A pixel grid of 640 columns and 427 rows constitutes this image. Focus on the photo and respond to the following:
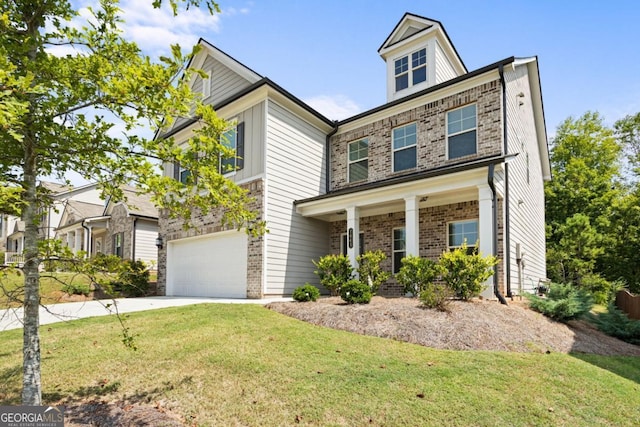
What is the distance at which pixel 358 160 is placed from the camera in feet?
44.8

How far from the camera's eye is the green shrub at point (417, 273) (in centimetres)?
876

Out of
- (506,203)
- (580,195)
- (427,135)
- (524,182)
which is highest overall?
(427,135)

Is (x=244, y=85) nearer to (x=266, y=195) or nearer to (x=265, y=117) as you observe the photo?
(x=265, y=117)

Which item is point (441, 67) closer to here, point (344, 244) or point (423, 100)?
point (423, 100)

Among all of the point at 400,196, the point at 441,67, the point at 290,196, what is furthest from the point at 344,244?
the point at 441,67

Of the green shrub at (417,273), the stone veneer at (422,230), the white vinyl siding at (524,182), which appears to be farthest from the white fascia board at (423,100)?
the green shrub at (417,273)

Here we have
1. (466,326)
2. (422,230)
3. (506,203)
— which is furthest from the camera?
(422,230)

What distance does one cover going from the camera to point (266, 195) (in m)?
11.6

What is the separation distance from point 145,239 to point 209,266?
29.2 ft

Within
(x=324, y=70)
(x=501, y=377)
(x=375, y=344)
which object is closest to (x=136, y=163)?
(x=375, y=344)

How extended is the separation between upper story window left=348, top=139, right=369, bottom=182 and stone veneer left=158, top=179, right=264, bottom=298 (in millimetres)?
3695

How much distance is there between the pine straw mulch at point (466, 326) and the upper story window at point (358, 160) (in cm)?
606

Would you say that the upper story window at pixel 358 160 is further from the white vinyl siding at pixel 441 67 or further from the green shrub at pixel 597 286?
the green shrub at pixel 597 286

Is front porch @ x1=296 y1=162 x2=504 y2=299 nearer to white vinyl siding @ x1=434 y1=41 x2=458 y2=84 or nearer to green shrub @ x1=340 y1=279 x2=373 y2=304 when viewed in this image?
green shrub @ x1=340 y1=279 x2=373 y2=304
